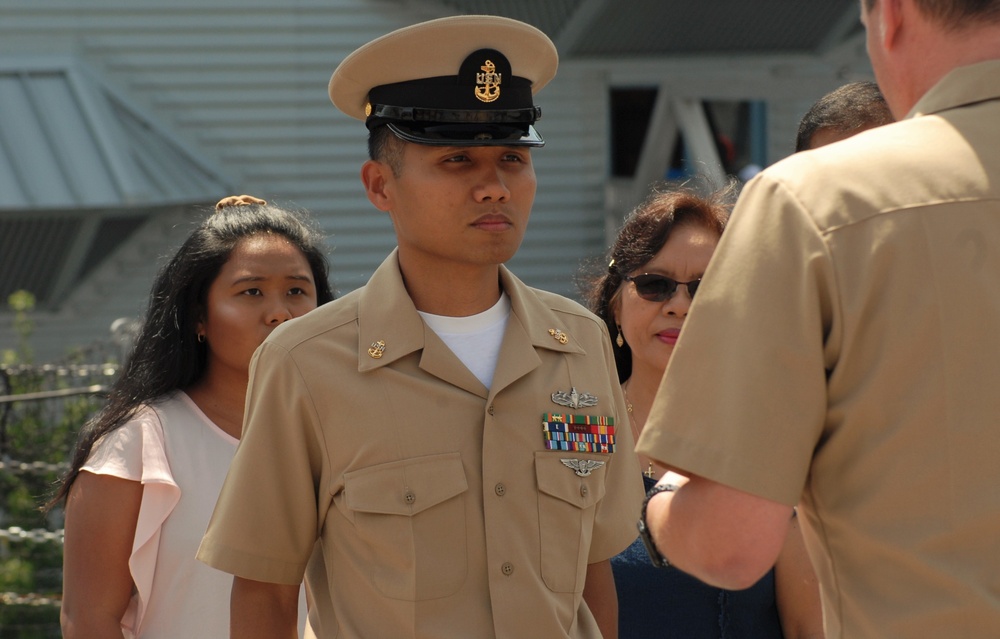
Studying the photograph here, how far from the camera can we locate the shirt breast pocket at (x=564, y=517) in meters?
2.15

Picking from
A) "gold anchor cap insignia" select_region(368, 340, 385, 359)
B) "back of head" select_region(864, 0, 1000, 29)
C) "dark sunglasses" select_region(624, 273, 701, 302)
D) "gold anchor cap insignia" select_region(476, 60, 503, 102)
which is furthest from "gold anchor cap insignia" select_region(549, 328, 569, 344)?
"back of head" select_region(864, 0, 1000, 29)

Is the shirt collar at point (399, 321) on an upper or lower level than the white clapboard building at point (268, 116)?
upper

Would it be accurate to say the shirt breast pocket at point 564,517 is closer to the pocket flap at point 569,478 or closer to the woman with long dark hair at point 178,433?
the pocket flap at point 569,478

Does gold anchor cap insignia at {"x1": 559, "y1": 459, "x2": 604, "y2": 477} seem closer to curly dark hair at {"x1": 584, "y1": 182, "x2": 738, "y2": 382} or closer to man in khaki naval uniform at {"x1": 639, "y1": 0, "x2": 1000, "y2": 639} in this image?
man in khaki naval uniform at {"x1": 639, "y1": 0, "x2": 1000, "y2": 639}

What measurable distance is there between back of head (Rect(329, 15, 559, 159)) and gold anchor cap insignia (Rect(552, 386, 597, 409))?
0.46 m

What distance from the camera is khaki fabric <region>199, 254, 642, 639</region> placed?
2.06 meters

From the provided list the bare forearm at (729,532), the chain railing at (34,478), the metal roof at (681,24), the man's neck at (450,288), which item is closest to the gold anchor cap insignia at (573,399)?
the man's neck at (450,288)

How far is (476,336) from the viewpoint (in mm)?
2281

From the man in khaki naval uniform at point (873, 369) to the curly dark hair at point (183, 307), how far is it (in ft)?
5.88

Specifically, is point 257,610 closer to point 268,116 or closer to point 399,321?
point 399,321

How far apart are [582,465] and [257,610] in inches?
24.5

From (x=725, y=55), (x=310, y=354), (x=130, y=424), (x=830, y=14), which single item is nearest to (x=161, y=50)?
(x=725, y=55)

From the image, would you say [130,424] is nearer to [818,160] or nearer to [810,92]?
[818,160]

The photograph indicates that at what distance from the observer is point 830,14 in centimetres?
1183
